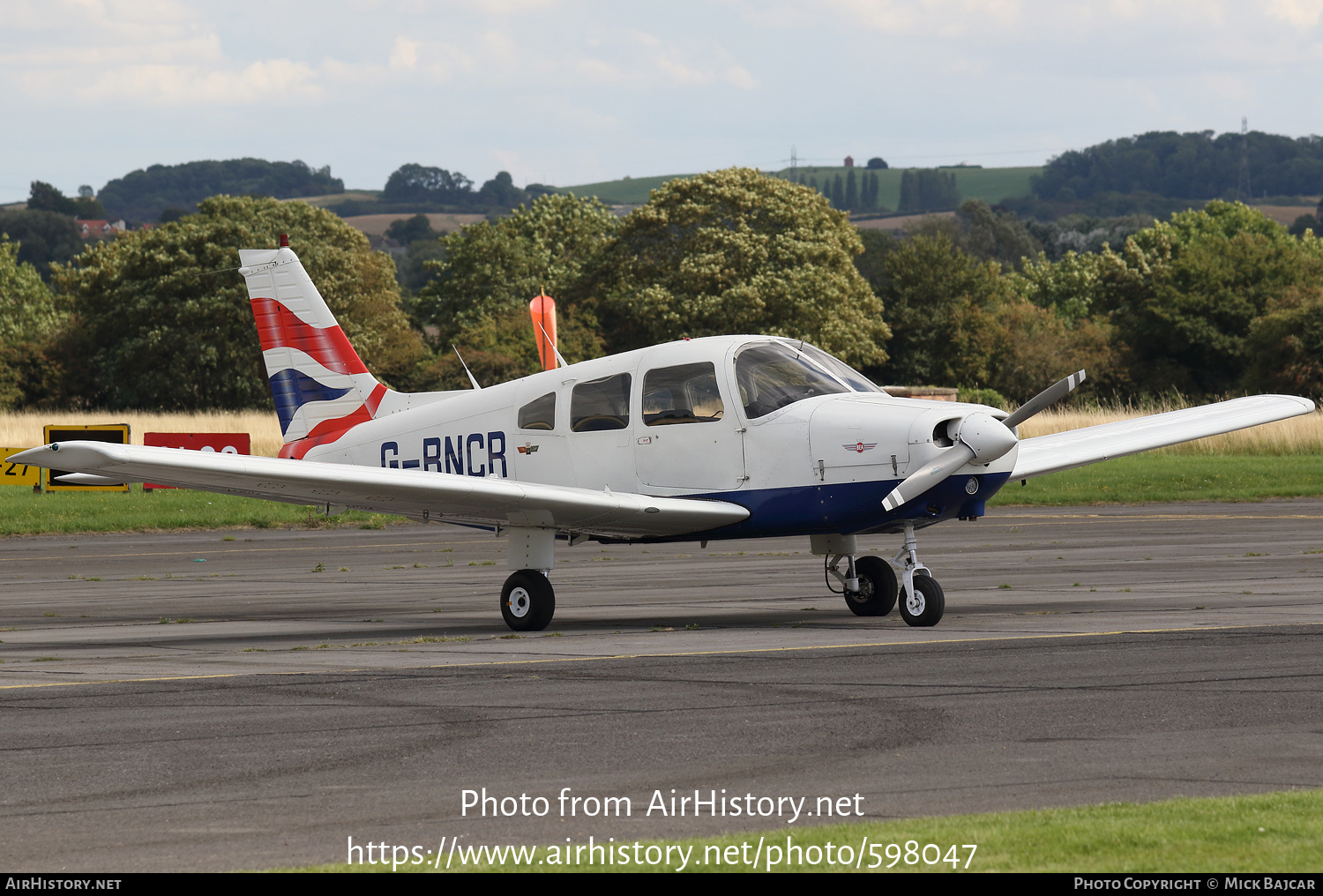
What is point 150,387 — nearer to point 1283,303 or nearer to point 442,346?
point 442,346

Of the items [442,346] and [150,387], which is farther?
[442,346]

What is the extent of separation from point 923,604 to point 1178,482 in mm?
23718

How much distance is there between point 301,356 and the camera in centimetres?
1722

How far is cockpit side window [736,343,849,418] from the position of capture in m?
13.7

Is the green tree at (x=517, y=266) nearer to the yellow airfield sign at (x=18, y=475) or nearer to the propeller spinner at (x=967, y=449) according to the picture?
the yellow airfield sign at (x=18, y=475)

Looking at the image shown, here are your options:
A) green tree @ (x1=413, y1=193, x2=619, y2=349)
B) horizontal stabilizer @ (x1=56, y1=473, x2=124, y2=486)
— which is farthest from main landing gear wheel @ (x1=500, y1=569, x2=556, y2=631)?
green tree @ (x1=413, y1=193, x2=619, y2=349)

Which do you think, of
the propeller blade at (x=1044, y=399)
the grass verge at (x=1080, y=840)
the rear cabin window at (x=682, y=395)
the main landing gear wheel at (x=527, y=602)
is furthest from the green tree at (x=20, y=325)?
the grass verge at (x=1080, y=840)

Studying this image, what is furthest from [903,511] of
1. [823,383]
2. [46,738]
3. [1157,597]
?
[46,738]

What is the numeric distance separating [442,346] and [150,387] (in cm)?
1776

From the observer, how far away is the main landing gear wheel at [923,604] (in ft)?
42.3

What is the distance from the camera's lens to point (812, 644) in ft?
38.6

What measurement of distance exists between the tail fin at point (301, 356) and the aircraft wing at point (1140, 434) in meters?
7.58

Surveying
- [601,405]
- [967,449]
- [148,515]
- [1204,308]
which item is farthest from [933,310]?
[967,449]

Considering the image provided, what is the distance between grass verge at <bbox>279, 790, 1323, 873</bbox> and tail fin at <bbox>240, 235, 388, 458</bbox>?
12.0 meters
